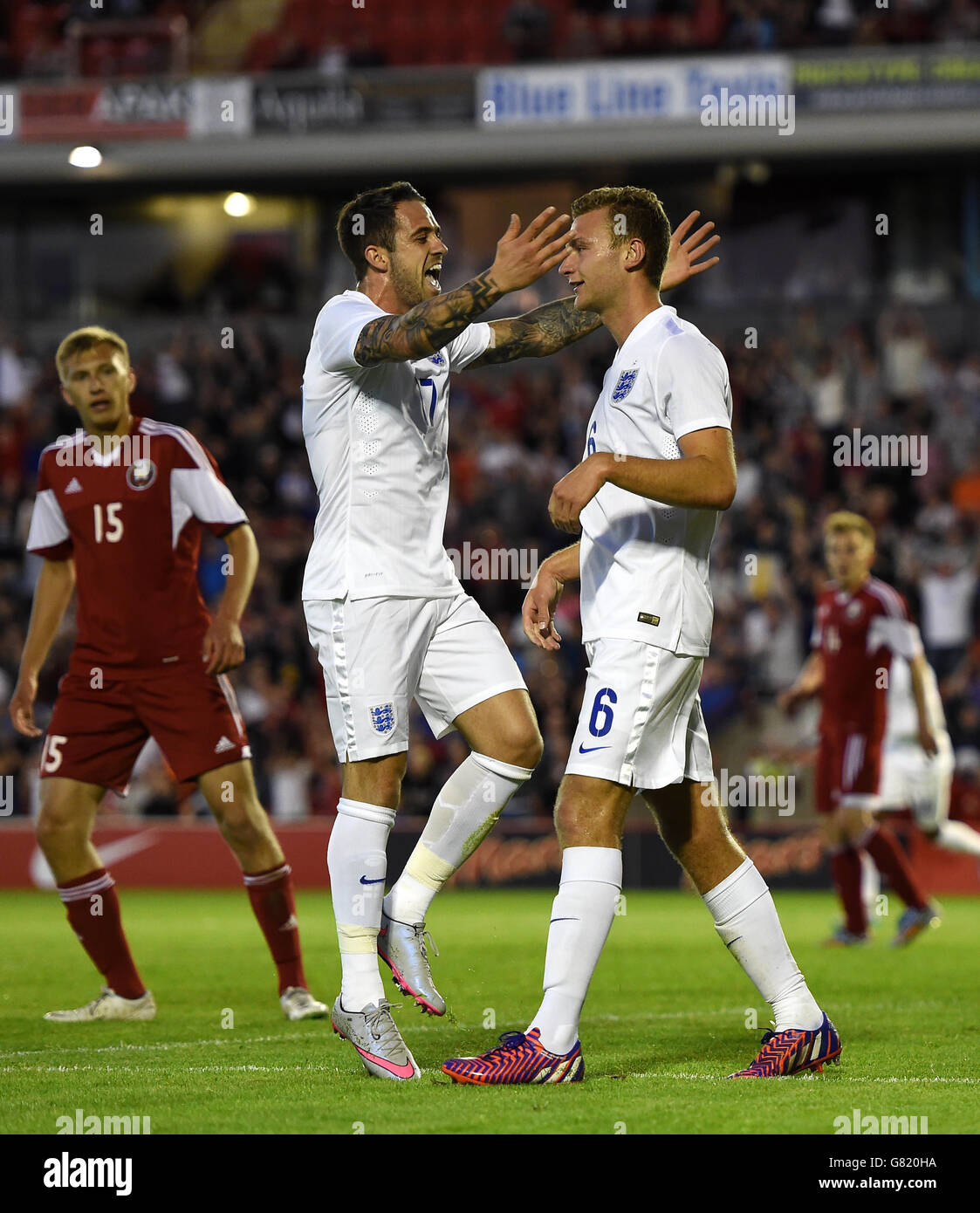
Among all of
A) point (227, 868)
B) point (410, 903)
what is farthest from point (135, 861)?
point (410, 903)

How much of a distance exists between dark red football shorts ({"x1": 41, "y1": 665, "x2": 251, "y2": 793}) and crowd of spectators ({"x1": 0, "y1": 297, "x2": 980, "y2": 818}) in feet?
28.2

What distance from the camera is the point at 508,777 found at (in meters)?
5.55

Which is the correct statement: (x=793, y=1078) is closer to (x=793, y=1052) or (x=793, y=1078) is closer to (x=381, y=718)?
(x=793, y=1052)

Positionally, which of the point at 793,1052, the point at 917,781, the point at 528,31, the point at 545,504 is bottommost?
the point at 793,1052

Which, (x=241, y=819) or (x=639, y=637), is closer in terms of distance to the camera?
(x=639, y=637)

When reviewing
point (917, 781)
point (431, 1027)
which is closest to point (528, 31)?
point (917, 781)

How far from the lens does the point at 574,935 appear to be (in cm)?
478

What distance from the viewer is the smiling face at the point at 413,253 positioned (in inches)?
220

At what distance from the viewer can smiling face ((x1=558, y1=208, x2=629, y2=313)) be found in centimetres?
516

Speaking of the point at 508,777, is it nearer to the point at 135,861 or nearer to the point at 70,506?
the point at 70,506

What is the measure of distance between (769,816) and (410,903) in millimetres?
10100

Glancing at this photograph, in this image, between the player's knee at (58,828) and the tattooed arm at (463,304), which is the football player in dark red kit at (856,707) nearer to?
the player's knee at (58,828)

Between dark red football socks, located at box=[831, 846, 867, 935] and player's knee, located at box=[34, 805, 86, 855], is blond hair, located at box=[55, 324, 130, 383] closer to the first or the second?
player's knee, located at box=[34, 805, 86, 855]

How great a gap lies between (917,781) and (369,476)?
268 inches
